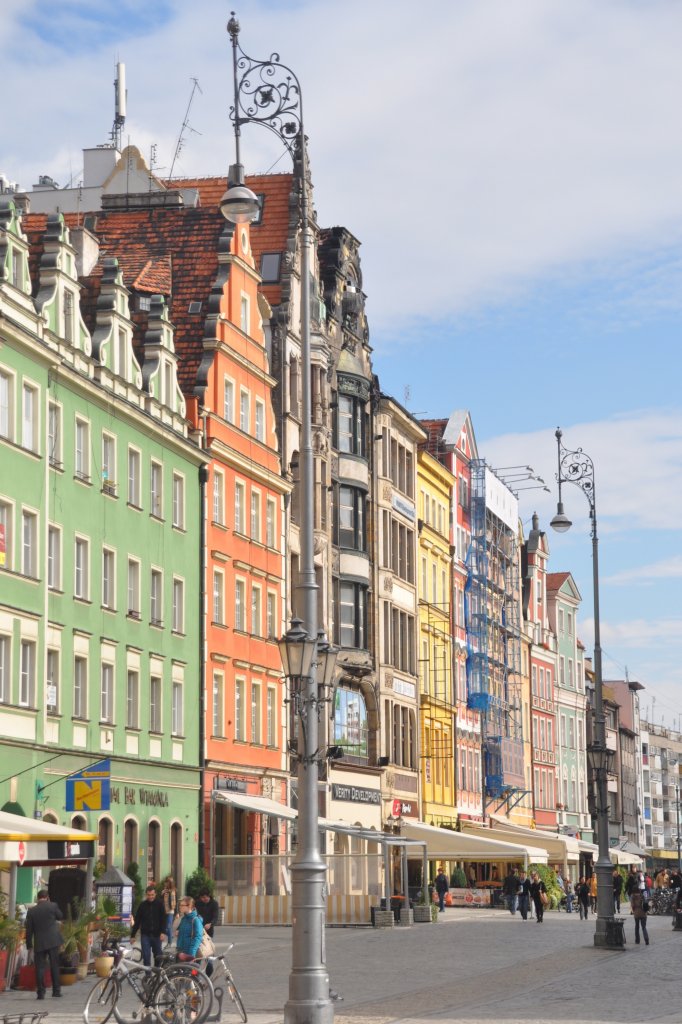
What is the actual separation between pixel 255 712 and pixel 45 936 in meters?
31.1

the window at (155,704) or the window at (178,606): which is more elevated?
the window at (178,606)

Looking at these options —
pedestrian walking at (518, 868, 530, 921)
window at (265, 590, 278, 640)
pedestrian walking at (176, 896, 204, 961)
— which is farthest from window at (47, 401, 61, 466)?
pedestrian walking at (518, 868, 530, 921)

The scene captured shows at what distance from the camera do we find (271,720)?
6091 cm

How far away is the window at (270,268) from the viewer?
6512 cm

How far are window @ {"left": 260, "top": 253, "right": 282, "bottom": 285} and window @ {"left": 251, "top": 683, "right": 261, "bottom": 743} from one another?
1455 cm

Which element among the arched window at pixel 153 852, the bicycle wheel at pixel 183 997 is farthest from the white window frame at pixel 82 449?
the bicycle wheel at pixel 183 997

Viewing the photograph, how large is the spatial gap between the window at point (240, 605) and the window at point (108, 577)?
Answer: 9.91 metres

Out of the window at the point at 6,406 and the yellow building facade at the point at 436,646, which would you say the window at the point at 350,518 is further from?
the window at the point at 6,406

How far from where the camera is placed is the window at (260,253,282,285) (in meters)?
65.1

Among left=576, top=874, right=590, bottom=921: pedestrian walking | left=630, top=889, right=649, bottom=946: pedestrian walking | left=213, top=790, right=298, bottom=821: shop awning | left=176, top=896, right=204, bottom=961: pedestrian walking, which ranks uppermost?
left=213, top=790, right=298, bottom=821: shop awning

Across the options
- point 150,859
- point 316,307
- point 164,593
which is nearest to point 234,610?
point 164,593

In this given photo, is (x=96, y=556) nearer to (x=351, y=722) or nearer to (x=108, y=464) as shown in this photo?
(x=108, y=464)

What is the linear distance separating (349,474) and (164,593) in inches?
710

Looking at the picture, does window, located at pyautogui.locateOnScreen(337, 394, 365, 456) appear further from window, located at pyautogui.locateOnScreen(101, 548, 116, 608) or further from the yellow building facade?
window, located at pyautogui.locateOnScreen(101, 548, 116, 608)
